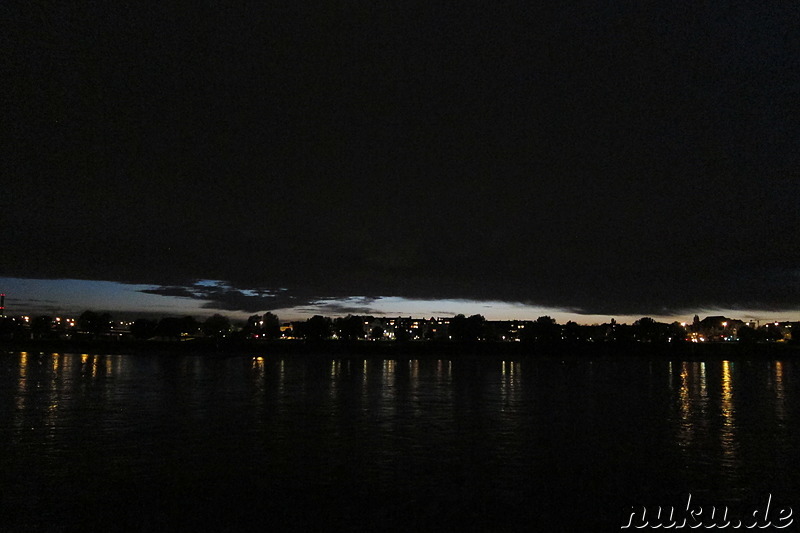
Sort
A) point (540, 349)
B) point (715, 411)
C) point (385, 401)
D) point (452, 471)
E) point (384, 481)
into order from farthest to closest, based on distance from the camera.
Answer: point (540, 349)
point (385, 401)
point (715, 411)
point (452, 471)
point (384, 481)

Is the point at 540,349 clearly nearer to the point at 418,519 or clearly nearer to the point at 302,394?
the point at 302,394

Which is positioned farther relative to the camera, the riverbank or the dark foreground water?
the riverbank

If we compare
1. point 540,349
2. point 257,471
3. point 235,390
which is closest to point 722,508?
point 257,471

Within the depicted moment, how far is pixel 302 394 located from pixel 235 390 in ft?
19.1

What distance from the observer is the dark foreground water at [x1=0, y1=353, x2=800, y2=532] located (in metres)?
14.8

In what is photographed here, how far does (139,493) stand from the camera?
16.3 m

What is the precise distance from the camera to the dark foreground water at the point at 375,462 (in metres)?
14.8

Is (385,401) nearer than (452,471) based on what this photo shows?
No

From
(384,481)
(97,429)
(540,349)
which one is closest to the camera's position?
(384,481)

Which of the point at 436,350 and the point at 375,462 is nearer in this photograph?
the point at 375,462

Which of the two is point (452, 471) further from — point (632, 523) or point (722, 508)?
point (722, 508)

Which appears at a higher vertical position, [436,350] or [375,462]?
[375,462]

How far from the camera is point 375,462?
2008 cm

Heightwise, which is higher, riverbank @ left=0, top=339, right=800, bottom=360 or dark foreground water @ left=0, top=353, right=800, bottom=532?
dark foreground water @ left=0, top=353, right=800, bottom=532
